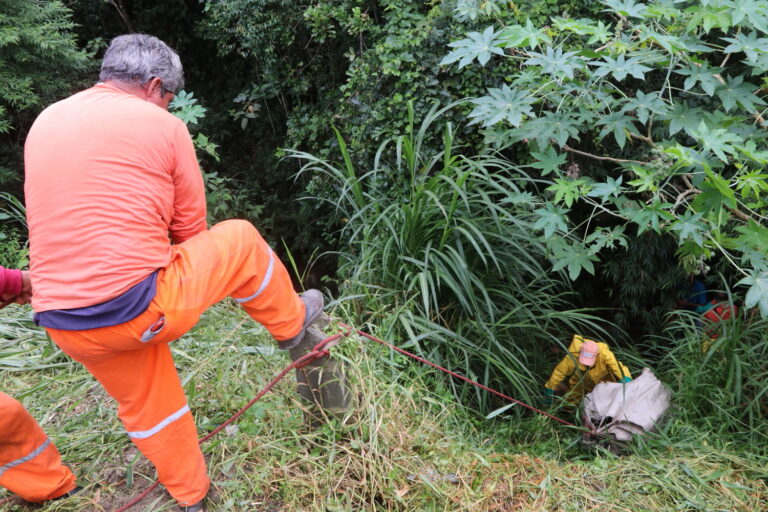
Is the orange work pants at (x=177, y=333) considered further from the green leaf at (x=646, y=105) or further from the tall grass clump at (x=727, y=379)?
the tall grass clump at (x=727, y=379)

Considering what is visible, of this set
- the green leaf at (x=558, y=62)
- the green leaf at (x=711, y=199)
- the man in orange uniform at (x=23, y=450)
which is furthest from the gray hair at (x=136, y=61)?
the green leaf at (x=711, y=199)

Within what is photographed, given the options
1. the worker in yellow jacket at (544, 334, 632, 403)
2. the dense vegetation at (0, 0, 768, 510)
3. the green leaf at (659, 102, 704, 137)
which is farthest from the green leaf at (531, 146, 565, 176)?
the worker in yellow jacket at (544, 334, 632, 403)

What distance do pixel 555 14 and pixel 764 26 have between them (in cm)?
150

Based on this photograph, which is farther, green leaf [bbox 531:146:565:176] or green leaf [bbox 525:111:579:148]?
green leaf [bbox 531:146:565:176]

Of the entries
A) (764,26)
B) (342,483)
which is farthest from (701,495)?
(764,26)

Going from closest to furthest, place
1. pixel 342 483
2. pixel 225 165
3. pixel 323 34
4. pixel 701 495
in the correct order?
pixel 342 483 < pixel 701 495 < pixel 323 34 < pixel 225 165

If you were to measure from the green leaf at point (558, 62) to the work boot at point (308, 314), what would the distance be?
135 centimetres

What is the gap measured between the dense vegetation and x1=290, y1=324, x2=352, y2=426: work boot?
0.54m

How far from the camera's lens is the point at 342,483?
86.5 inches

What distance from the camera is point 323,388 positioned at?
230 cm

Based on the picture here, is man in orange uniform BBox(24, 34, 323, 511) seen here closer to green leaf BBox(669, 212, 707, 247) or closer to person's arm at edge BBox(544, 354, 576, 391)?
green leaf BBox(669, 212, 707, 247)

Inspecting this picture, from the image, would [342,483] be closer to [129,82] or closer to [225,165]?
[129,82]

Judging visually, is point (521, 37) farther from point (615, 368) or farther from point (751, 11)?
point (615, 368)

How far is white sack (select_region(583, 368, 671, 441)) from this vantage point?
2998mm
